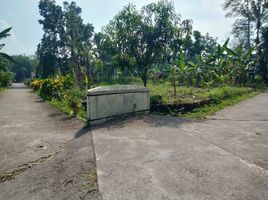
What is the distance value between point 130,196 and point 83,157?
1.82m

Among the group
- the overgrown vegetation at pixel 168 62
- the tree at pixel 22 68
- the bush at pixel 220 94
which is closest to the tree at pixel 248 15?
the overgrown vegetation at pixel 168 62

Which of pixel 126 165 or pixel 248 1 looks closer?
pixel 126 165

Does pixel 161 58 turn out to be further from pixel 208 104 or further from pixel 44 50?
pixel 44 50

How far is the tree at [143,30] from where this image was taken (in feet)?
36.9

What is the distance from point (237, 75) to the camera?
21359 millimetres

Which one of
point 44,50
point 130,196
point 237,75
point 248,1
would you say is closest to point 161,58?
point 130,196

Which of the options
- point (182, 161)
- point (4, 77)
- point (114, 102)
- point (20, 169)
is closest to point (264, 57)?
point (114, 102)

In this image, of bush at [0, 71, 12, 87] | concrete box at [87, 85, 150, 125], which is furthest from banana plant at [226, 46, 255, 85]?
bush at [0, 71, 12, 87]

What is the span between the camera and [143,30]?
37.1 feet

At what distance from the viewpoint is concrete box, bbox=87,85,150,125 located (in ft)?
24.1

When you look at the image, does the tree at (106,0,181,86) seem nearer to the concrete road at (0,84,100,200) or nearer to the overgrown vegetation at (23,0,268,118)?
the overgrown vegetation at (23,0,268,118)

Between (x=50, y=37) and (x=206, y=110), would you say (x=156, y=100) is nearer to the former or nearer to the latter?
(x=206, y=110)

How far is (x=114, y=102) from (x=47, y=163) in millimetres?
3821

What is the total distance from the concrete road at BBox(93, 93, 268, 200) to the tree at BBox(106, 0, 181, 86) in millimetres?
5522
